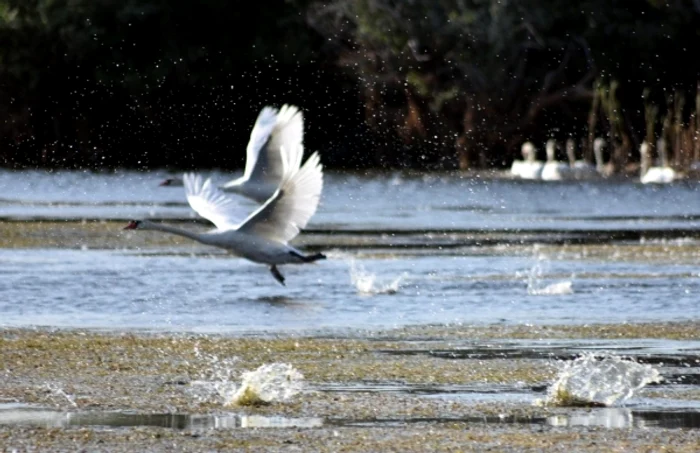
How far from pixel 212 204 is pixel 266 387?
7794mm

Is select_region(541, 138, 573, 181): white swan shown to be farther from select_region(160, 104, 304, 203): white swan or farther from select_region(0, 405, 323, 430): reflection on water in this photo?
select_region(0, 405, 323, 430): reflection on water

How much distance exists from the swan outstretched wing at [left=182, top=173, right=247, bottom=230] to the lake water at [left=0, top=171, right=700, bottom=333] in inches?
29.8

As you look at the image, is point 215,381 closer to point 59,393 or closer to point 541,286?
point 59,393

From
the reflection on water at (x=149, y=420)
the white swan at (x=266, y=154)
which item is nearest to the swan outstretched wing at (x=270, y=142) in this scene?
the white swan at (x=266, y=154)

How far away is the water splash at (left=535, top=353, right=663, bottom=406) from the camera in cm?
1083

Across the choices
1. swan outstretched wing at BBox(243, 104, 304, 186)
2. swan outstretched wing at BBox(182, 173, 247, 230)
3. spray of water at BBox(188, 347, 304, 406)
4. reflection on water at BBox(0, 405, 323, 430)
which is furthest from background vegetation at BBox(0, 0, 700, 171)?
reflection on water at BBox(0, 405, 323, 430)

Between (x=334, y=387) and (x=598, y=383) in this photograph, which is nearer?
(x=598, y=383)

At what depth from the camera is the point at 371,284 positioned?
18641 millimetres

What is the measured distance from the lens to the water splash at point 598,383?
10.8 metres

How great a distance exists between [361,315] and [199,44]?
4868 centimetres

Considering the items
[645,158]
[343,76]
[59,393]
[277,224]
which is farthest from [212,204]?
[343,76]

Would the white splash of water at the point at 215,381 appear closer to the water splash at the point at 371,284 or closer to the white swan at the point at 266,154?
the water splash at the point at 371,284

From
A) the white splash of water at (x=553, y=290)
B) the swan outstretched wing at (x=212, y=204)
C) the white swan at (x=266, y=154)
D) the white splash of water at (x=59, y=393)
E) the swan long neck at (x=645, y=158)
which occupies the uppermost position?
the swan long neck at (x=645, y=158)

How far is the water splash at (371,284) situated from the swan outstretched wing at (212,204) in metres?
1.33
